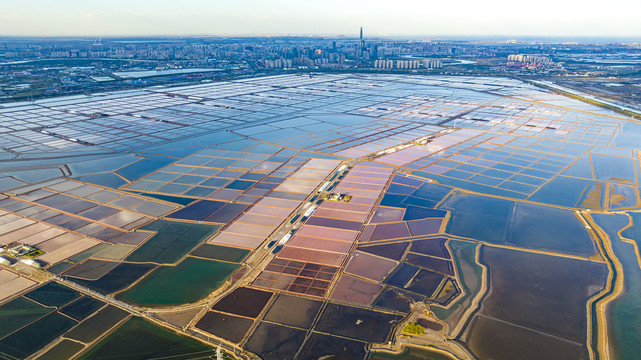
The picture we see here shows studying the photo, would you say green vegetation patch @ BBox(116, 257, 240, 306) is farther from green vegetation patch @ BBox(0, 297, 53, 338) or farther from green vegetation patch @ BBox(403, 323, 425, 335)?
green vegetation patch @ BBox(403, 323, 425, 335)

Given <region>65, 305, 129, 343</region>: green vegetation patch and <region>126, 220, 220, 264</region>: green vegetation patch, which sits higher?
<region>126, 220, 220, 264</region>: green vegetation patch

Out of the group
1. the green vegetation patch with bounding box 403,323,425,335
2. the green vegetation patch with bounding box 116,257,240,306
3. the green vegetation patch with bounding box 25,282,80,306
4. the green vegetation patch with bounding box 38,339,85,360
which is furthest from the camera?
the green vegetation patch with bounding box 116,257,240,306

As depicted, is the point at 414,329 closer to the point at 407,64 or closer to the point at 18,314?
the point at 18,314

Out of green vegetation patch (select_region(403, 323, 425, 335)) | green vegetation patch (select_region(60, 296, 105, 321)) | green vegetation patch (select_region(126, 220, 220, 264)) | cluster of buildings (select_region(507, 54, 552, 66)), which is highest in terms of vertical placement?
cluster of buildings (select_region(507, 54, 552, 66))

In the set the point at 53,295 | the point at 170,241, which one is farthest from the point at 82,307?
the point at 170,241

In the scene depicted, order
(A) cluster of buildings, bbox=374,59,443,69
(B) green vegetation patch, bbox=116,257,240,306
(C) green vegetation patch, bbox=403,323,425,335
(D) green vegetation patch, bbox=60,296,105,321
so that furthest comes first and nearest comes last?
(A) cluster of buildings, bbox=374,59,443,69
(B) green vegetation patch, bbox=116,257,240,306
(D) green vegetation patch, bbox=60,296,105,321
(C) green vegetation patch, bbox=403,323,425,335

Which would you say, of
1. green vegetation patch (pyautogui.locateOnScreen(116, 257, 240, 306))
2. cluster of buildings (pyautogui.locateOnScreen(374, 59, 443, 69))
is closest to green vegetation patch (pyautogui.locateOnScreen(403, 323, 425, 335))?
green vegetation patch (pyautogui.locateOnScreen(116, 257, 240, 306))
